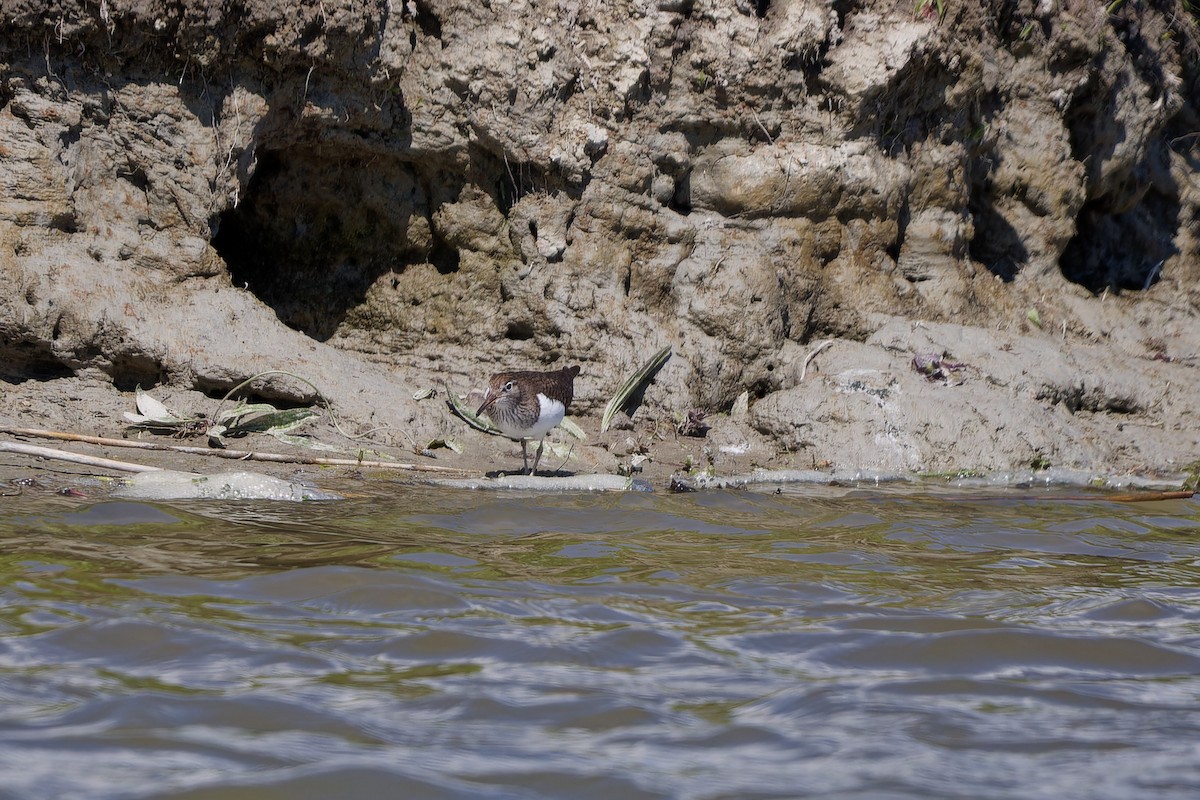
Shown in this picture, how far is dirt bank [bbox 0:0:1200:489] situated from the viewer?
779cm

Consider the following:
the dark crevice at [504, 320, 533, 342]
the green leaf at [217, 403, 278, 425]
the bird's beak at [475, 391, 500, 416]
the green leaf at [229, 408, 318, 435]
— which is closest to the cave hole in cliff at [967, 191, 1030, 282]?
the dark crevice at [504, 320, 533, 342]

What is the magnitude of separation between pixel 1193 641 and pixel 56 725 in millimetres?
3773

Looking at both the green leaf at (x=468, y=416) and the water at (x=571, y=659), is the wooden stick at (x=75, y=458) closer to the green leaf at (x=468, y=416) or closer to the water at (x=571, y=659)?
the water at (x=571, y=659)

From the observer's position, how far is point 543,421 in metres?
7.67

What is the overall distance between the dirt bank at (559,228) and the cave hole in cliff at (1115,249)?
67.0 inches

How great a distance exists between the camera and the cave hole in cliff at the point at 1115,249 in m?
12.3

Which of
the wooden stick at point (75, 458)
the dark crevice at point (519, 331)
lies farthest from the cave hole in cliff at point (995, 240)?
the wooden stick at point (75, 458)

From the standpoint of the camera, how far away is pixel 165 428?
7695 mm

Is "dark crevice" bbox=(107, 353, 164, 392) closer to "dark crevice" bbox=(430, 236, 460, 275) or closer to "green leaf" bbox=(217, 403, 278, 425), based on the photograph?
"green leaf" bbox=(217, 403, 278, 425)

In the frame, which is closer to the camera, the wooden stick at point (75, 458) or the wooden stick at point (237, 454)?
the wooden stick at point (75, 458)

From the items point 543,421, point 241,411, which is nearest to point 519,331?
point 543,421

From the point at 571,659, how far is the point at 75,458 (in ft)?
13.3

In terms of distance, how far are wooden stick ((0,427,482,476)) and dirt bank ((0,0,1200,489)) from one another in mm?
442

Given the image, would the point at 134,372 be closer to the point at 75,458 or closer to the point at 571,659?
the point at 75,458
